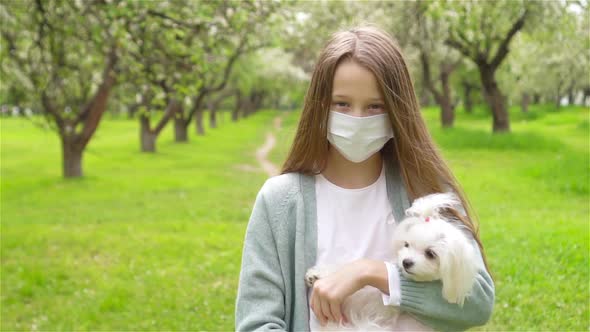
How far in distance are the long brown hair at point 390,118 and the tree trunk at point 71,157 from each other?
49.9ft

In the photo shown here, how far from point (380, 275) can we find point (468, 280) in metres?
0.30

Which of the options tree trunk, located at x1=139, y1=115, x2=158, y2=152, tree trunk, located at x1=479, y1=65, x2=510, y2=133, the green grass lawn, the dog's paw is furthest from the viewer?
tree trunk, located at x1=139, y1=115, x2=158, y2=152

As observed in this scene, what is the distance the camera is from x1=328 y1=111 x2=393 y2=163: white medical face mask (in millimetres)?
2186

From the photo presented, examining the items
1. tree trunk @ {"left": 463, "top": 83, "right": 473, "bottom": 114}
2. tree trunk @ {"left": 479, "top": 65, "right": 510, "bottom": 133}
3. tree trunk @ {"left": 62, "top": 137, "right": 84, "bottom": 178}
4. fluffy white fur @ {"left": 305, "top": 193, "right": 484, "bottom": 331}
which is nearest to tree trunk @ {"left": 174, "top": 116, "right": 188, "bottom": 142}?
tree trunk @ {"left": 62, "top": 137, "right": 84, "bottom": 178}

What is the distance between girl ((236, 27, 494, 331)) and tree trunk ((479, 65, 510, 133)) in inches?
820

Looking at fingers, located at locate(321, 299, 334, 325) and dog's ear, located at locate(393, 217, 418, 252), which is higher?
dog's ear, located at locate(393, 217, 418, 252)

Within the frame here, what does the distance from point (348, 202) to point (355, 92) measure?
1.41ft

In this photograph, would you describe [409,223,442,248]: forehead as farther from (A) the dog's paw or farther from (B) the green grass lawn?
(B) the green grass lawn

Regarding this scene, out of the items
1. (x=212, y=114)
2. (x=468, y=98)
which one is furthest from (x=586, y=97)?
(x=212, y=114)

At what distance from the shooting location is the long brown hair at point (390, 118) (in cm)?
212

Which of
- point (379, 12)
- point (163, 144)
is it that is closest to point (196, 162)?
point (163, 144)

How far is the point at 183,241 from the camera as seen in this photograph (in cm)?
911

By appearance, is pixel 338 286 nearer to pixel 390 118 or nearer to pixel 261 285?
pixel 261 285

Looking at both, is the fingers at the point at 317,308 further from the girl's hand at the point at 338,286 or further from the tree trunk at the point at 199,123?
the tree trunk at the point at 199,123
